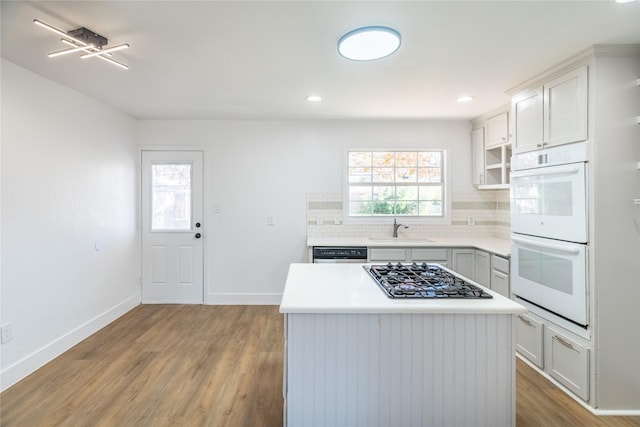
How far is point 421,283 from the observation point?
1881 mm

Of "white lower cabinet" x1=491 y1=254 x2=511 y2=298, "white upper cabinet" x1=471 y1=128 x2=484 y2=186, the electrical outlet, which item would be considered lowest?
the electrical outlet

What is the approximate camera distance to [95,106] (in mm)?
3277

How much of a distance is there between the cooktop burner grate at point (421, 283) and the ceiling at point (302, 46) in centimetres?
149

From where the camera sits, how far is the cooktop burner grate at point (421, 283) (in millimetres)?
1660

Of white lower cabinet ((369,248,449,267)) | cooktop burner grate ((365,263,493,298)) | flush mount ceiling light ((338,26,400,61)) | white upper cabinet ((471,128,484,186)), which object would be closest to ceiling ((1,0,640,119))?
flush mount ceiling light ((338,26,400,61))

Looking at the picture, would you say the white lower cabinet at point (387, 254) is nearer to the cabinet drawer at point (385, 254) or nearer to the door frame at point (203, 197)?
the cabinet drawer at point (385, 254)

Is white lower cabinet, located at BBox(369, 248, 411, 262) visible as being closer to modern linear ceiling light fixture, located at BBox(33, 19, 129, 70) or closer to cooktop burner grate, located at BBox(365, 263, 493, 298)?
cooktop burner grate, located at BBox(365, 263, 493, 298)

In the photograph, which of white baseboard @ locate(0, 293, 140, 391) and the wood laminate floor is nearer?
the wood laminate floor

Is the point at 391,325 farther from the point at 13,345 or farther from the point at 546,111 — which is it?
the point at 13,345

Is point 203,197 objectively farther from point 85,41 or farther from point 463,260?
point 463,260

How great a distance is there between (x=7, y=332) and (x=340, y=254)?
9.38 feet

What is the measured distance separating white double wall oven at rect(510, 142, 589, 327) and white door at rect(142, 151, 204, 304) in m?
3.56

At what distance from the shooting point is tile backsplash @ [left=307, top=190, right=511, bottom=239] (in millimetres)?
4148

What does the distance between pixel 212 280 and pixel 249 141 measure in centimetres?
187
